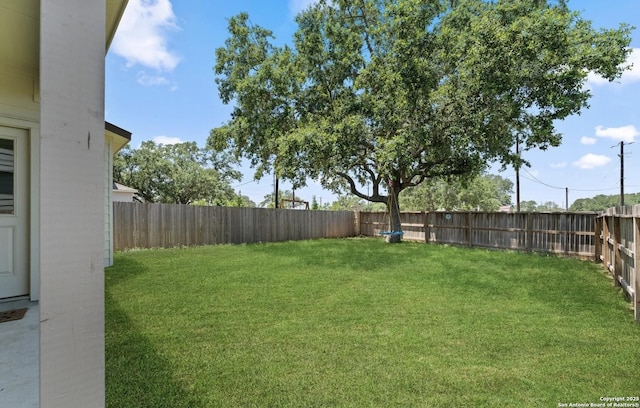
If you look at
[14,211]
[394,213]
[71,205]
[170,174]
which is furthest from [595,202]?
[71,205]

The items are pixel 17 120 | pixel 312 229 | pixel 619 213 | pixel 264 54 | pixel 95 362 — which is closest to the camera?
pixel 95 362

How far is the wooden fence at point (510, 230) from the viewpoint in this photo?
8.76 m

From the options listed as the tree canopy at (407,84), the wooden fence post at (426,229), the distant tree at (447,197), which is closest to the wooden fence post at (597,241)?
the tree canopy at (407,84)

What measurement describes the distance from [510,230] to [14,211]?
37.8ft

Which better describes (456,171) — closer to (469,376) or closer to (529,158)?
(529,158)

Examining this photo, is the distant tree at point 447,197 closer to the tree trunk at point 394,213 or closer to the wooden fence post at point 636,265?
the tree trunk at point 394,213

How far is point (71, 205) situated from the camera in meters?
1.08

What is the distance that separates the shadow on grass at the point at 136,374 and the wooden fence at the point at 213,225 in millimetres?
7037

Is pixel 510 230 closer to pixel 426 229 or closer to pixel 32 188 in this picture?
pixel 426 229

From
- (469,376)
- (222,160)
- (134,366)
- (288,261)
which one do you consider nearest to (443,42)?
(288,261)

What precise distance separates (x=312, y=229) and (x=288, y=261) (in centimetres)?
692

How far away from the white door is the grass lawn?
38.3 inches

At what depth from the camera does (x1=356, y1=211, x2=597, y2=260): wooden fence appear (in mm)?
8758

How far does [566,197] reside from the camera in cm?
3462
